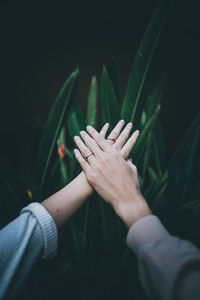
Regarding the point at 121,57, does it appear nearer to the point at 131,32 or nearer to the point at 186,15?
the point at 131,32

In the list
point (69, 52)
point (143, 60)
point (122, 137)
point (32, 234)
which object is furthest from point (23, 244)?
point (69, 52)

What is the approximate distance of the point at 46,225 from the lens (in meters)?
0.27

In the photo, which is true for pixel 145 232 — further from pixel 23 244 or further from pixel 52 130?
pixel 52 130

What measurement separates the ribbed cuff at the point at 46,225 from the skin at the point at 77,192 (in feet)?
0.04

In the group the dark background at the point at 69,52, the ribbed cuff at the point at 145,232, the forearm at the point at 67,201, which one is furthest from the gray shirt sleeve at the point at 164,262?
the dark background at the point at 69,52

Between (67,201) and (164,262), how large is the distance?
160mm

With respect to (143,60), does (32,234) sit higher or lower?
lower

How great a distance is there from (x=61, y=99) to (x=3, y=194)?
0.22 metres

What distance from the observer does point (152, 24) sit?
317 mm

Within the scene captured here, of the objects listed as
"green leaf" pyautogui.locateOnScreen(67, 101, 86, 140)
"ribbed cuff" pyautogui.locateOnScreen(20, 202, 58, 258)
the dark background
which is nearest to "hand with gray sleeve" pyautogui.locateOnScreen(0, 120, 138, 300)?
"ribbed cuff" pyautogui.locateOnScreen(20, 202, 58, 258)

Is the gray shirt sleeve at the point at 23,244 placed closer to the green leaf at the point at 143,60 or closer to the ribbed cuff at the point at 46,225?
the ribbed cuff at the point at 46,225

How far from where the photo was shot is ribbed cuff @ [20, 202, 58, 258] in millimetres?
267

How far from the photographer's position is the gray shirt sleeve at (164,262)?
18cm

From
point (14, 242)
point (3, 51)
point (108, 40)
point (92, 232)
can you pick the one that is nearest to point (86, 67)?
point (108, 40)
